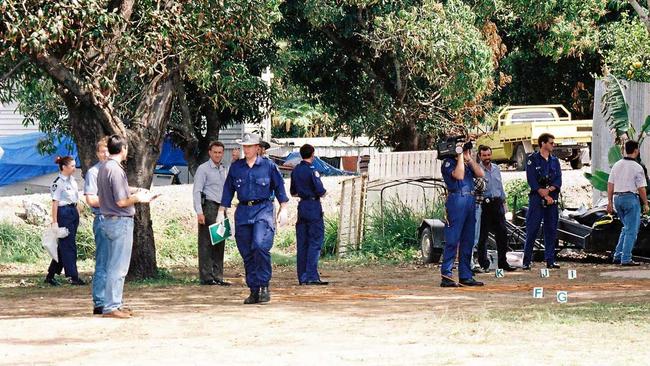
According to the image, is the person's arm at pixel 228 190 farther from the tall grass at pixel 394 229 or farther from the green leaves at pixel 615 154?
the green leaves at pixel 615 154

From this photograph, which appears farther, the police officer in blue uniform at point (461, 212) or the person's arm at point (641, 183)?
the person's arm at point (641, 183)

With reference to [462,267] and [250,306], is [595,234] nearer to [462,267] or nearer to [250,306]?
[462,267]

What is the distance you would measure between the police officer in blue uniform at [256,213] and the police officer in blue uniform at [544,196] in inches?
225

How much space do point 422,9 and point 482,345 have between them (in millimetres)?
16483

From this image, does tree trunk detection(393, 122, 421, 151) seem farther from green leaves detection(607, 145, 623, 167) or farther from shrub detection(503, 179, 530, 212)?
green leaves detection(607, 145, 623, 167)

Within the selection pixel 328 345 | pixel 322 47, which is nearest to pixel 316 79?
pixel 322 47

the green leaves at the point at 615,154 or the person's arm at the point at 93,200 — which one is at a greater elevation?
the green leaves at the point at 615,154

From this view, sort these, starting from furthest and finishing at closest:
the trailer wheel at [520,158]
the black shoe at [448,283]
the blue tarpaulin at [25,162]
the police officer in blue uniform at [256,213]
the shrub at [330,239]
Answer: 1. the blue tarpaulin at [25,162]
2. the trailer wheel at [520,158]
3. the shrub at [330,239]
4. the black shoe at [448,283]
5. the police officer in blue uniform at [256,213]

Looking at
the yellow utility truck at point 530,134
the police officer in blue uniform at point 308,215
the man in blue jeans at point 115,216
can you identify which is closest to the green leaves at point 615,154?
the police officer in blue uniform at point 308,215

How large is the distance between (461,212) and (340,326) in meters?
4.21

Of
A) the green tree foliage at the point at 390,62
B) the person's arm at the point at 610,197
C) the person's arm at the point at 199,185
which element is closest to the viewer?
the person's arm at the point at 199,185

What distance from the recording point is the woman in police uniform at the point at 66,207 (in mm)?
17547

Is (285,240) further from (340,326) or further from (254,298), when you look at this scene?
(340,326)

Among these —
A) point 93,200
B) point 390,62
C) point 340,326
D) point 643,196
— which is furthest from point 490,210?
point 390,62
